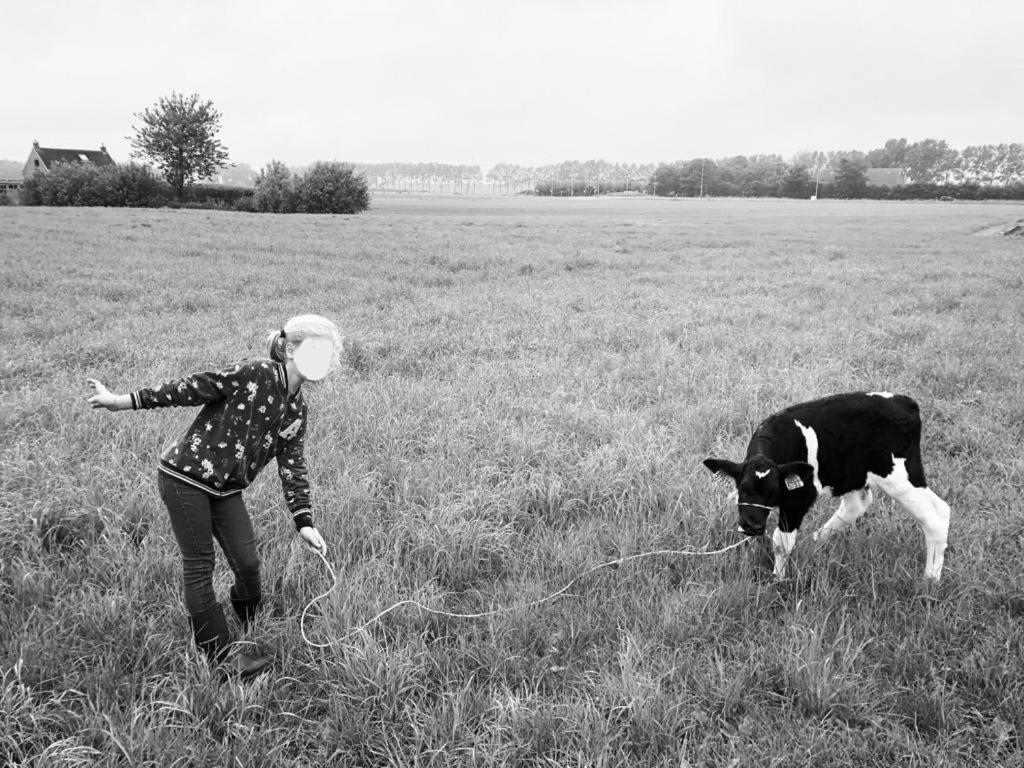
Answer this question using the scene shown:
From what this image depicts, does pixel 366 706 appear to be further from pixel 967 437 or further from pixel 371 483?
pixel 967 437

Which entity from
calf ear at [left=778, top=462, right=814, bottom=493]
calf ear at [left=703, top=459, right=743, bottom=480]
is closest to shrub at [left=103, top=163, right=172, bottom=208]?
calf ear at [left=703, top=459, right=743, bottom=480]

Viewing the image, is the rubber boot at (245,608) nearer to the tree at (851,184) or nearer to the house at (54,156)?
the house at (54,156)

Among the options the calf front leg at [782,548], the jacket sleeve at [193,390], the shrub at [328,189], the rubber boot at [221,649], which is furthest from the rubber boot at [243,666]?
the shrub at [328,189]

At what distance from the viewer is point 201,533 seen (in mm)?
3102

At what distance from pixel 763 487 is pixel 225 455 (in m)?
3.06

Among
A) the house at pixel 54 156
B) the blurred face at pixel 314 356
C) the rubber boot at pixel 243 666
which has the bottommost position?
the rubber boot at pixel 243 666

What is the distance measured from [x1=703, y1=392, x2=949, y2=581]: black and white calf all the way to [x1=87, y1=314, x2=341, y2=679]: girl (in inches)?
103

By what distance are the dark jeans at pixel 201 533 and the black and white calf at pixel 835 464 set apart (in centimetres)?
282

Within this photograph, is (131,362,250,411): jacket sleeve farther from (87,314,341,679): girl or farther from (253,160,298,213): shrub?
(253,160,298,213): shrub

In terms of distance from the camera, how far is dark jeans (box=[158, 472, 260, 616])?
308 cm

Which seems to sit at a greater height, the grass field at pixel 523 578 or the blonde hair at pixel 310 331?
the blonde hair at pixel 310 331

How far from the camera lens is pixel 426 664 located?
3.25 metres

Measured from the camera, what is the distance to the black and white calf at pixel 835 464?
392cm

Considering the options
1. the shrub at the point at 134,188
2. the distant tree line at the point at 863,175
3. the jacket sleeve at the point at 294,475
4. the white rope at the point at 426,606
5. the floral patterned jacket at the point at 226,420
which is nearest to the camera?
the floral patterned jacket at the point at 226,420
